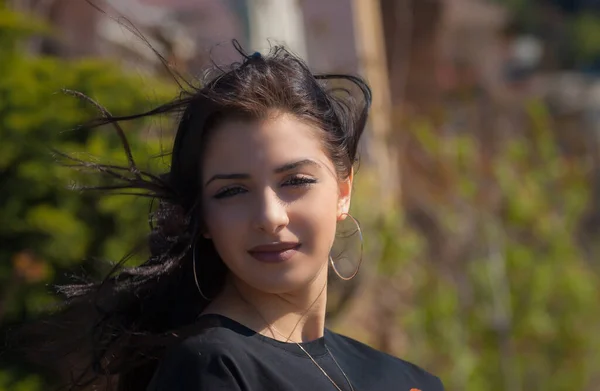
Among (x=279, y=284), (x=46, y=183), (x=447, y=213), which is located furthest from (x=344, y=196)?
Result: (x=447, y=213)

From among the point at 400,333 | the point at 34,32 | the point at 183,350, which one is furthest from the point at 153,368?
the point at 400,333

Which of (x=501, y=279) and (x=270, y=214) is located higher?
(x=270, y=214)

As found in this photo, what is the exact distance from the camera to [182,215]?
2.12 meters

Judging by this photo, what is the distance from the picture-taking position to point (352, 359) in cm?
225

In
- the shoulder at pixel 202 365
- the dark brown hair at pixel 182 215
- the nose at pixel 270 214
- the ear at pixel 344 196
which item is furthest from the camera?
the ear at pixel 344 196

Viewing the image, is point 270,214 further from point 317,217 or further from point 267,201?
point 317,217

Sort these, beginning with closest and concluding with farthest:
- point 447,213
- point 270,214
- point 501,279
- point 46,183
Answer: point 270,214 → point 46,183 → point 501,279 → point 447,213

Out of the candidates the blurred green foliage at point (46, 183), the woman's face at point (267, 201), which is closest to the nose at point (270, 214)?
the woman's face at point (267, 201)

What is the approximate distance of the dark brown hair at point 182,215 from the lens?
2055 millimetres

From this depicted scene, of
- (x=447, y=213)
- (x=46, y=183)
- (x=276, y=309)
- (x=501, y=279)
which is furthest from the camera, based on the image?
(x=447, y=213)

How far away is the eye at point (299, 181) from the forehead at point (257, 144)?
40mm

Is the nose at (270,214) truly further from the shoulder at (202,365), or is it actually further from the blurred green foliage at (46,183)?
the blurred green foliage at (46,183)

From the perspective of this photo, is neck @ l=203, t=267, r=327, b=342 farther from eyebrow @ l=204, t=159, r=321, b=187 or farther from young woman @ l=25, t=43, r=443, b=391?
eyebrow @ l=204, t=159, r=321, b=187

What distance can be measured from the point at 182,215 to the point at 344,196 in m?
0.36
